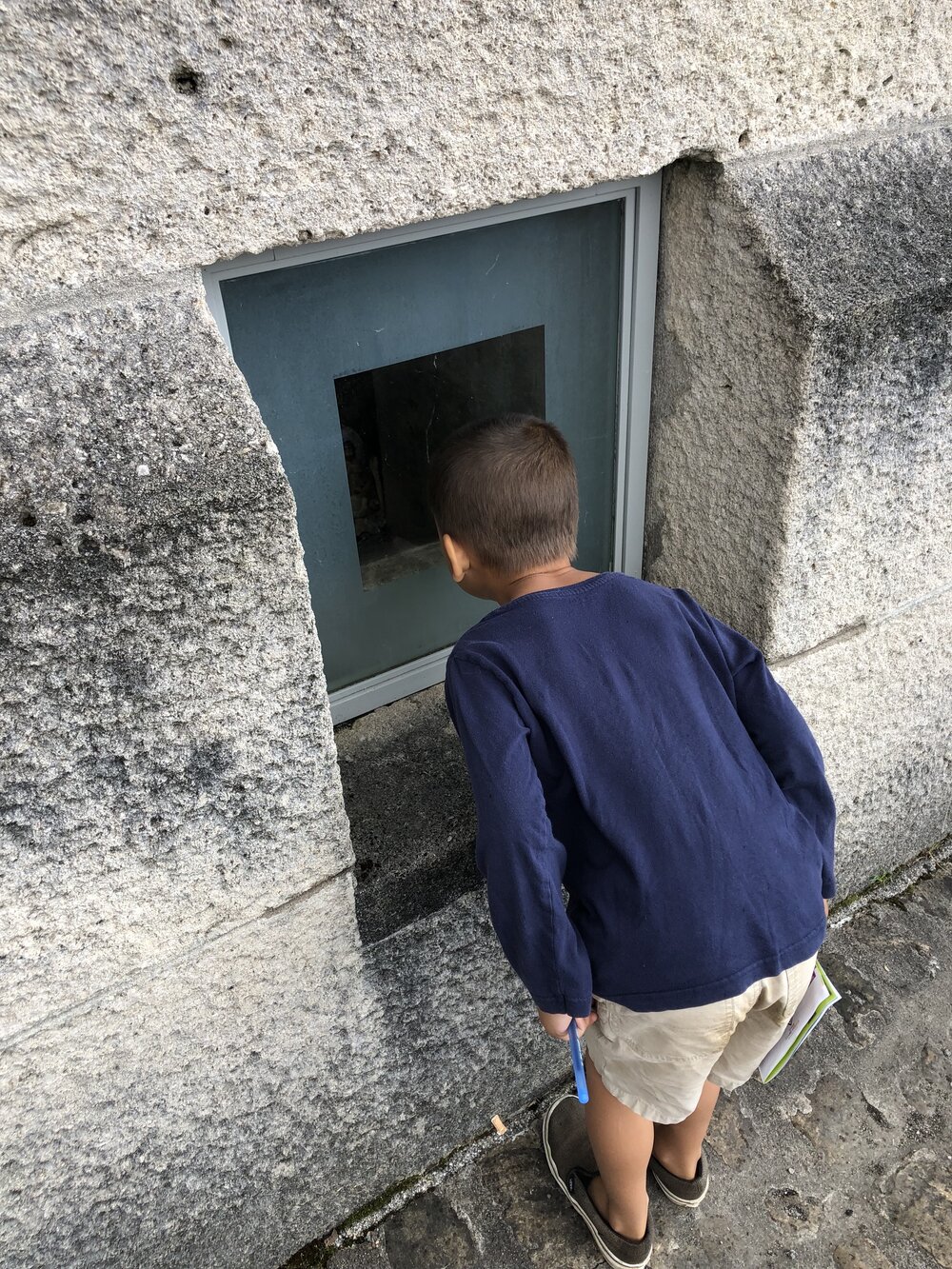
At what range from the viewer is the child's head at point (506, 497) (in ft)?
5.26

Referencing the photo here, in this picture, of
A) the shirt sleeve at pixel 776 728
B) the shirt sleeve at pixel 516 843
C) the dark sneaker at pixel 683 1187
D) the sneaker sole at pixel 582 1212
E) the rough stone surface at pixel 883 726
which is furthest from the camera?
the rough stone surface at pixel 883 726

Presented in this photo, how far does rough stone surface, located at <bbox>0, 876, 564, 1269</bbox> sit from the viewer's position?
164cm

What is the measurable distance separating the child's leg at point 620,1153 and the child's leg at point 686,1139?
12cm

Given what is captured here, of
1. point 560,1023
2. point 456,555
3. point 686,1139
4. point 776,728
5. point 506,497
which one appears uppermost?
point 506,497

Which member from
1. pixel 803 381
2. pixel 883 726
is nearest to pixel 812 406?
pixel 803 381

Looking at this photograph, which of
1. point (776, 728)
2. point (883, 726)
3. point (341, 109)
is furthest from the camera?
point (883, 726)

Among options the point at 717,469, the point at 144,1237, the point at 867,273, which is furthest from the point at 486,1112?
the point at 867,273

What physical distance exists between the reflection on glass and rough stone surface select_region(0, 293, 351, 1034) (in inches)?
21.8

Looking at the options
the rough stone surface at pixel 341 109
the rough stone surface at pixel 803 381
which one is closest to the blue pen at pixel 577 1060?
the rough stone surface at pixel 803 381

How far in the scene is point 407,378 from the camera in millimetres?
1881

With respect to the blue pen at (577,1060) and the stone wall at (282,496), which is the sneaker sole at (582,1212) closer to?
the stone wall at (282,496)

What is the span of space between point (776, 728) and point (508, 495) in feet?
2.12

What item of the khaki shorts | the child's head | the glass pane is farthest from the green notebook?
the glass pane

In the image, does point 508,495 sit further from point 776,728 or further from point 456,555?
point 776,728
